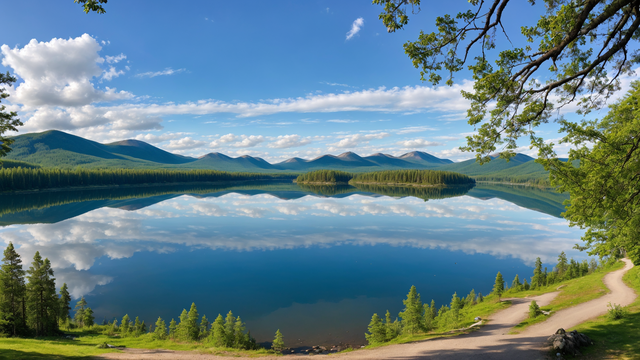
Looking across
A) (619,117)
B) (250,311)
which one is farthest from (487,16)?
(250,311)

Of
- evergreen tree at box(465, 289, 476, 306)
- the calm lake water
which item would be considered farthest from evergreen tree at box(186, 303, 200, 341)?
evergreen tree at box(465, 289, 476, 306)

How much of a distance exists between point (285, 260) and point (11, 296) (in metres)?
25.8

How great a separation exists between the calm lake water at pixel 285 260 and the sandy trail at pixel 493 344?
6.08 m

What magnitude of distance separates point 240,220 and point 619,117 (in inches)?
2666

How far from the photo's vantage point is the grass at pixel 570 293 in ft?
68.4

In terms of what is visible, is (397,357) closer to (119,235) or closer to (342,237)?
(342,237)

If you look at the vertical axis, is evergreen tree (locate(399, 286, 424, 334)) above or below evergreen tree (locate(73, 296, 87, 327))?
above

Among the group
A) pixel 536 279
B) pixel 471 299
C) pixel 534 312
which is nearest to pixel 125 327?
pixel 471 299

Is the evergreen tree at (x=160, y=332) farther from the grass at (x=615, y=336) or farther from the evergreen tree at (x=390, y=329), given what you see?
the grass at (x=615, y=336)

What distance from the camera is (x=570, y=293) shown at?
2714 centimetres

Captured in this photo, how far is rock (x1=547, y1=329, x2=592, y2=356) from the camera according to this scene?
14.0 m

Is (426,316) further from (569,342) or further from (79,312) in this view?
(79,312)

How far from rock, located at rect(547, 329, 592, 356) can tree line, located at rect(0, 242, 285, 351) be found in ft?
50.5

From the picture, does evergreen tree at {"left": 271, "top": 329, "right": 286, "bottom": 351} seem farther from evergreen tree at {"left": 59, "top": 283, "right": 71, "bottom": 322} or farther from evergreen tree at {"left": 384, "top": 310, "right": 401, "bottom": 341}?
evergreen tree at {"left": 59, "top": 283, "right": 71, "bottom": 322}
